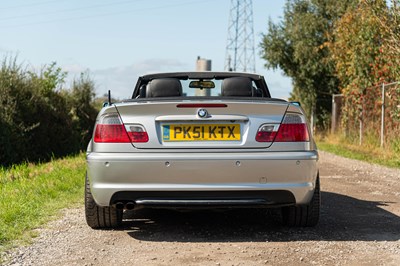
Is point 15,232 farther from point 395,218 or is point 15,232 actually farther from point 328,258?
point 395,218

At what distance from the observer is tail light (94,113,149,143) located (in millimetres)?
5156

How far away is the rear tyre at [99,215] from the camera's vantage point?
5.54 meters

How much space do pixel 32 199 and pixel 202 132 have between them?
10.6ft

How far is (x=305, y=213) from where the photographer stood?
5652 mm

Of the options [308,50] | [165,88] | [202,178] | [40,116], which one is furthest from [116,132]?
[308,50]

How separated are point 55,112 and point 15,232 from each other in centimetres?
1338

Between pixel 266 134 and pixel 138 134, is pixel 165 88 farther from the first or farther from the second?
pixel 266 134

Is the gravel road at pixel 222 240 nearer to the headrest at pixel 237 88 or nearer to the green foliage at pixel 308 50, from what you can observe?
the headrest at pixel 237 88

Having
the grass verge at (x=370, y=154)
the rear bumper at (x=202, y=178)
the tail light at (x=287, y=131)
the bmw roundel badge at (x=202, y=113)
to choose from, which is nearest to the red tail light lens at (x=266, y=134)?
the tail light at (x=287, y=131)

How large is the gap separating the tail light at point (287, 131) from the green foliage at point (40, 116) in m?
11.0

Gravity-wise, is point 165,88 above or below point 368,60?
below

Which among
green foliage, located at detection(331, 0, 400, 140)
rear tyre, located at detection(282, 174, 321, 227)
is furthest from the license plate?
green foliage, located at detection(331, 0, 400, 140)

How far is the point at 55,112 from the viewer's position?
18562 mm

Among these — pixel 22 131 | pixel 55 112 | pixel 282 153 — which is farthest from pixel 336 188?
pixel 55 112
